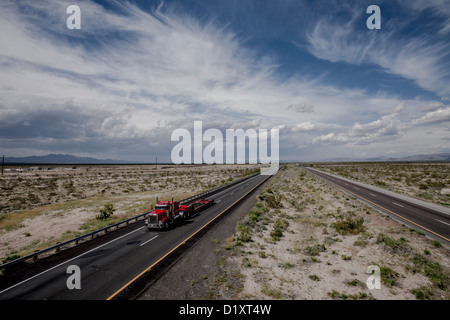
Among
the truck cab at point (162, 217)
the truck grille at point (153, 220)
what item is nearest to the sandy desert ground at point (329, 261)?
the truck cab at point (162, 217)

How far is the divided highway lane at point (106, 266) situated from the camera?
1010cm

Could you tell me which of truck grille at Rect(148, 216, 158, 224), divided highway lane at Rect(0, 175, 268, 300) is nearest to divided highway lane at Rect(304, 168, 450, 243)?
divided highway lane at Rect(0, 175, 268, 300)

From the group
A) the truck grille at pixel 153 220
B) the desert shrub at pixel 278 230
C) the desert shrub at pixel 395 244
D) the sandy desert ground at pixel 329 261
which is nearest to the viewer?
the sandy desert ground at pixel 329 261

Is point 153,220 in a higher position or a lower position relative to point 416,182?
lower

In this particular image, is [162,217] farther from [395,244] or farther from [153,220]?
[395,244]

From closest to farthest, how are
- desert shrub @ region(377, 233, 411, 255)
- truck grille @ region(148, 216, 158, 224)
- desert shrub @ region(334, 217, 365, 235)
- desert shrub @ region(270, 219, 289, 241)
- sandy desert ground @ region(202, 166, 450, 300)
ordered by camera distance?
sandy desert ground @ region(202, 166, 450, 300) → desert shrub @ region(377, 233, 411, 255) → desert shrub @ region(270, 219, 289, 241) → desert shrub @ region(334, 217, 365, 235) → truck grille @ region(148, 216, 158, 224)

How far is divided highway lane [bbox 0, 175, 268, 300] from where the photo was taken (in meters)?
10.1

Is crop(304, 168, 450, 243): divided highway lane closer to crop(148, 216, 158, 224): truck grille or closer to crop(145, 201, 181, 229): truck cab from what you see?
crop(145, 201, 181, 229): truck cab

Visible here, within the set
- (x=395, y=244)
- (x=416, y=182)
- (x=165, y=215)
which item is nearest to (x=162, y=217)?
(x=165, y=215)

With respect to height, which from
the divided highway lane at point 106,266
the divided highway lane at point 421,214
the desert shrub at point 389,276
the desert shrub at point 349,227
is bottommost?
the divided highway lane at point 106,266

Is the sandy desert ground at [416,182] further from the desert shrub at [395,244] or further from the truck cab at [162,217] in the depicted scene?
the truck cab at [162,217]

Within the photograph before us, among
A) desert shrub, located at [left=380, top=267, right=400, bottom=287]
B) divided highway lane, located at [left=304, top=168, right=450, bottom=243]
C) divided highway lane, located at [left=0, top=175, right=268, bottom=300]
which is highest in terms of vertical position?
divided highway lane, located at [left=304, top=168, right=450, bottom=243]

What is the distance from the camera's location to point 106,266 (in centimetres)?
1270
